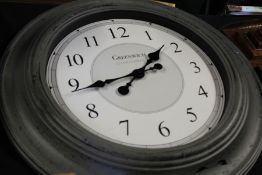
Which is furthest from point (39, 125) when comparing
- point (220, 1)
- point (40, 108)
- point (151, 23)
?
point (220, 1)

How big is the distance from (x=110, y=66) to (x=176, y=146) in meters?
0.24

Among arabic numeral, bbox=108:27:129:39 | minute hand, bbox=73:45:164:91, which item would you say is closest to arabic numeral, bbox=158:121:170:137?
minute hand, bbox=73:45:164:91

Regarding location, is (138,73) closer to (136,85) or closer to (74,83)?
(136,85)

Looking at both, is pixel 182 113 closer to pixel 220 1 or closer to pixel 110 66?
pixel 110 66

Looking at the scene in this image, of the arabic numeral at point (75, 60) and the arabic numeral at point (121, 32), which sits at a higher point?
the arabic numeral at point (121, 32)

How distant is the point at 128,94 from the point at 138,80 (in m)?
0.05

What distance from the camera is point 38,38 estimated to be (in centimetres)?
92

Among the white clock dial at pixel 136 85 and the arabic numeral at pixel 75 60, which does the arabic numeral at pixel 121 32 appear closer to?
the white clock dial at pixel 136 85

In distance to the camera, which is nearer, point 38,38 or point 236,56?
point 38,38

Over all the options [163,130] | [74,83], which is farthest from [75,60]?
[163,130]

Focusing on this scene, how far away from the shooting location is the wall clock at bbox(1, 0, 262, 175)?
0.80m

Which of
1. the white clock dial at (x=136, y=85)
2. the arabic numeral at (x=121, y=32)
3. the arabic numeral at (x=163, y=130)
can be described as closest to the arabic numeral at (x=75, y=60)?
the white clock dial at (x=136, y=85)

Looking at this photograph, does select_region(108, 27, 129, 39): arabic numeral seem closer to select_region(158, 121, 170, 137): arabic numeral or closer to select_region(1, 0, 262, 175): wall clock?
select_region(1, 0, 262, 175): wall clock

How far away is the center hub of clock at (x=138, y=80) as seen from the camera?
2.96 feet
